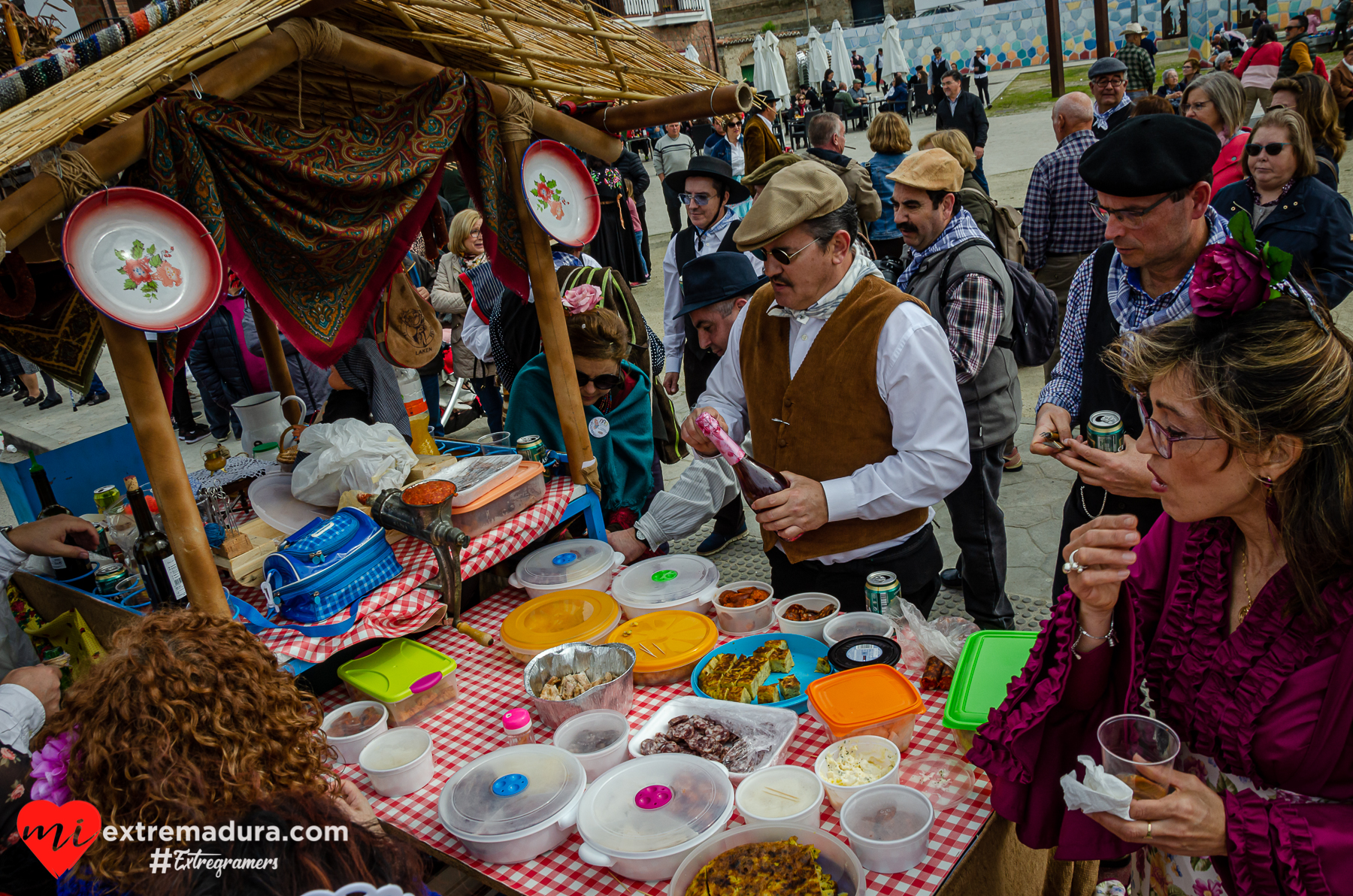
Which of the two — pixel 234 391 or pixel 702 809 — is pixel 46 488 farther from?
pixel 234 391

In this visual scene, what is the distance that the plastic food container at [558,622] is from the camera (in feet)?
8.84

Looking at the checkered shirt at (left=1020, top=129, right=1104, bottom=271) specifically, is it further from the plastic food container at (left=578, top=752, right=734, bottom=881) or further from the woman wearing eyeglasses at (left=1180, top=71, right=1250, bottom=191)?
the plastic food container at (left=578, top=752, right=734, bottom=881)

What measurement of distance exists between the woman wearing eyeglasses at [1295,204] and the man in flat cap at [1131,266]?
1.31 metres

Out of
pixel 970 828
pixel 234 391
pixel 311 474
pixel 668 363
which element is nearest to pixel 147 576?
pixel 311 474

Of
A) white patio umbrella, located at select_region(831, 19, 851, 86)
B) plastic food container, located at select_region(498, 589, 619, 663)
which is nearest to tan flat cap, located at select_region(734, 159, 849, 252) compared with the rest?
plastic food container, located at select_region(498, 589, 619, 663)

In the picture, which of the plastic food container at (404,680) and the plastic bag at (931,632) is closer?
the plastic bag at (931,632)

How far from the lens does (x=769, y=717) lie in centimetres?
220

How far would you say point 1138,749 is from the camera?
5.16 feet

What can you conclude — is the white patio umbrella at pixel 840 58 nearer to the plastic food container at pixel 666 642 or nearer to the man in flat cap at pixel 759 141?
the man in flat cap at pixel 759 141

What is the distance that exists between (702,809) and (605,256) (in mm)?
8004

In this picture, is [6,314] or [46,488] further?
[46,488]

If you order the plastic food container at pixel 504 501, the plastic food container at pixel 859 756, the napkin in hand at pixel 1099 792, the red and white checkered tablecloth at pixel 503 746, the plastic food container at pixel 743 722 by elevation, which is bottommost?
the red and white checkered tablecloth at pixel 503 746

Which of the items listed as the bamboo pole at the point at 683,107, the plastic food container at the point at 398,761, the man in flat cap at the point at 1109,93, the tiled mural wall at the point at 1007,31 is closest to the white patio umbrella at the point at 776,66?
the tiled mural wall at the point at 1007,31

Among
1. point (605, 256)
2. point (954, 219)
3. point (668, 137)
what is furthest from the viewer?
point (668, 137)
